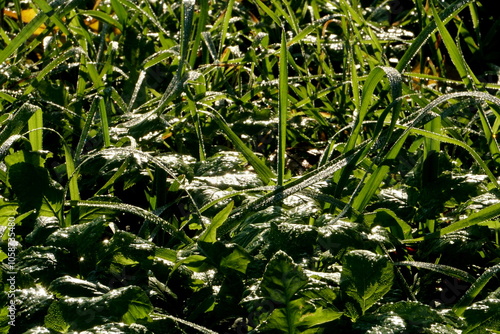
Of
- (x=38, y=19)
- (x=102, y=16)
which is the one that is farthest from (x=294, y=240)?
(x=102, y=16)

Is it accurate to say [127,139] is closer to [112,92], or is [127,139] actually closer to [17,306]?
[112,92]

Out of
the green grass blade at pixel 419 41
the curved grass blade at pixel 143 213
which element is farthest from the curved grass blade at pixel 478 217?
the curved grass blade at pixel 143 213

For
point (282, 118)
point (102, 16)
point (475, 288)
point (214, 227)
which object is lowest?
point (475, 288)

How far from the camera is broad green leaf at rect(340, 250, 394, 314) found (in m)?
1.05

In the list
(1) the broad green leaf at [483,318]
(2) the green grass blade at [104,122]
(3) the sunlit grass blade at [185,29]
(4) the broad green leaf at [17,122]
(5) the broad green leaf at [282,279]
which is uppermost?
Answer: (3) the sunlit grass blade at [185,29]

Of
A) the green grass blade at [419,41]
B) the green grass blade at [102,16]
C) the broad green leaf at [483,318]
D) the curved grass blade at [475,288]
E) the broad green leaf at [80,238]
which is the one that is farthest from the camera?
the green grass blade at [102,16]

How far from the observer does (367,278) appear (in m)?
1.05

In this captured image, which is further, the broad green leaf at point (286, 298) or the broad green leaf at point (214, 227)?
the broad green leaf at point (214, 227)

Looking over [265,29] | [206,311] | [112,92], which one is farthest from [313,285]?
[265,29]

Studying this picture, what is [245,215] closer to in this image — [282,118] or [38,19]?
[282,118]

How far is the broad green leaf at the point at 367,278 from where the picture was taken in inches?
41.4

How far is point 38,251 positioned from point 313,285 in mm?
511

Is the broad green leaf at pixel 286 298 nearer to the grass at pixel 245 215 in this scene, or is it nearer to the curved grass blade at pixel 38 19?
the grass at pixel 245 215

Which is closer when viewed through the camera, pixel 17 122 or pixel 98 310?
pixel 98 310
